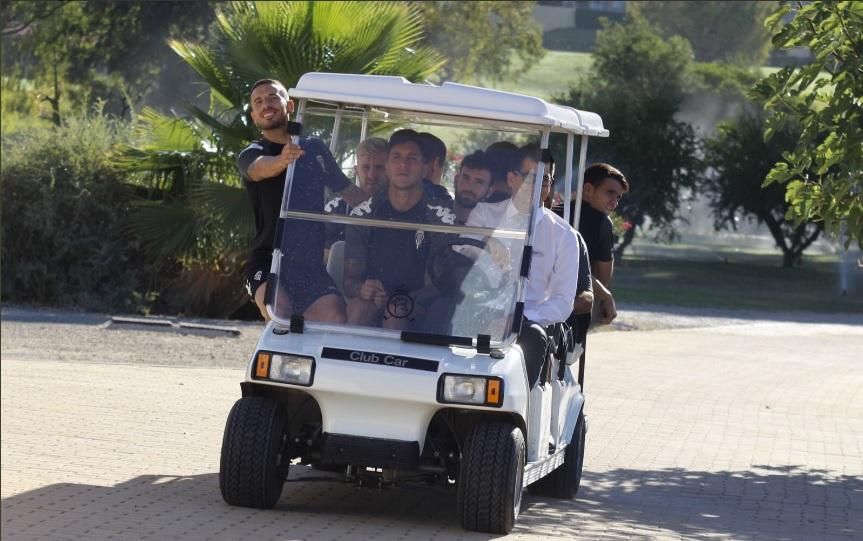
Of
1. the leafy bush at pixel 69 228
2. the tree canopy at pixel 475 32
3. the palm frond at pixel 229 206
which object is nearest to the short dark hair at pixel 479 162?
the palm frond at pixel 229 206

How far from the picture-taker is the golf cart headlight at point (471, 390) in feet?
19.4

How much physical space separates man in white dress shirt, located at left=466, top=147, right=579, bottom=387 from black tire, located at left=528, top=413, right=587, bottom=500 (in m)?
1.14

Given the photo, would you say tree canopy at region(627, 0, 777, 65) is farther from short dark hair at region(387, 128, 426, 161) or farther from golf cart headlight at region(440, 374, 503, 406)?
golf cart headlight at region(440, 374, 503, 406)

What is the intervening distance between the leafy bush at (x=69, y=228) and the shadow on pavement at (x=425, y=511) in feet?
32.4

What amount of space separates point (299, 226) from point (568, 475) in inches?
82.6

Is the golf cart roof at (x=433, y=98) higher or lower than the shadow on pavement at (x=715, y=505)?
higher

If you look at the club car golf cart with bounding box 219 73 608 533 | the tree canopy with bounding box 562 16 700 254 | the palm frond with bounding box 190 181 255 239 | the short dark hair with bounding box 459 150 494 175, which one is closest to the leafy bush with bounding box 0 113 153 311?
the palm frond with bounding box 190 181 255 239

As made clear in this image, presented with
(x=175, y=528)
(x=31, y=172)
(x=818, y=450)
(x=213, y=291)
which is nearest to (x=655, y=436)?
(x=818, y=450)

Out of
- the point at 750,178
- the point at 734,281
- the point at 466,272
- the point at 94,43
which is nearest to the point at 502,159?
the point at 466,272

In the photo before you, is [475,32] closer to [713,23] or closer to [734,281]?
[734,281]

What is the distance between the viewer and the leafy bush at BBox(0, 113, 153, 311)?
676 inches

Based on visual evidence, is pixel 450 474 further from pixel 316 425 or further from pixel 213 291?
pixel 213 291

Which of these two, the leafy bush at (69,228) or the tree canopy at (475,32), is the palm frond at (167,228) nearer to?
the leafy bush at (69,228)

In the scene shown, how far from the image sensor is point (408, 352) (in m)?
6.13
